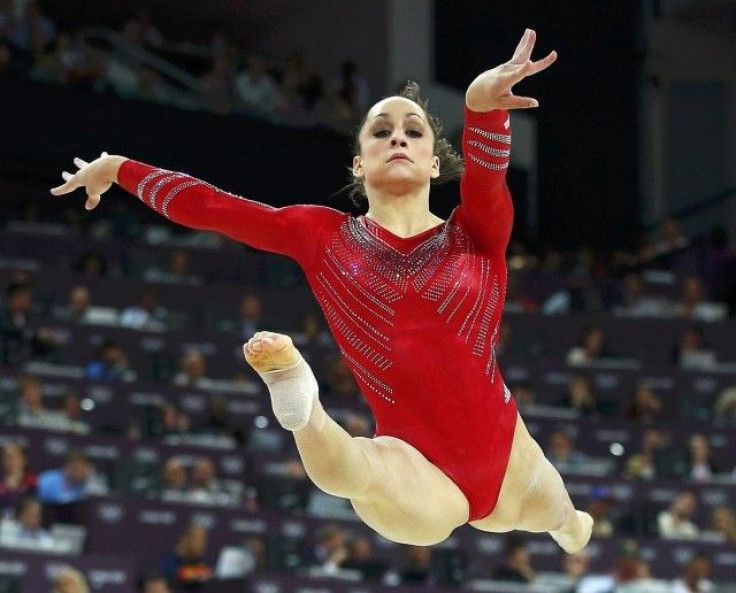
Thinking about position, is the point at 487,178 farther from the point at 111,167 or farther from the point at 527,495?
the point at 111,167

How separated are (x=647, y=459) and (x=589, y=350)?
1635 mm

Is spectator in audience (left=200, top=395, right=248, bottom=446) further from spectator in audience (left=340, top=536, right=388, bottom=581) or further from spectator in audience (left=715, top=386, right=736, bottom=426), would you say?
spectator in audience (left=715, top=386, right=736, bottom=426)

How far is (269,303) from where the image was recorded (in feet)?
43.3

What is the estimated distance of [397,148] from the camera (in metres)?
4.88

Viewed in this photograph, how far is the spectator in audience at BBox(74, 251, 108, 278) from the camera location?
12.7 metres

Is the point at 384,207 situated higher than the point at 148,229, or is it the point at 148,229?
the point at 148,229

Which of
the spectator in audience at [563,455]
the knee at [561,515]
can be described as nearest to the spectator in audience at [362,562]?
the spectator in audience at [563,455]

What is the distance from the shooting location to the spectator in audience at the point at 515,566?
9.71m

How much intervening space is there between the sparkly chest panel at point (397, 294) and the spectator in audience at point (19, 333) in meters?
6.53

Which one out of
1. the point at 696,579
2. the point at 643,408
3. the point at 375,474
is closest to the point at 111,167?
the point at 375,474

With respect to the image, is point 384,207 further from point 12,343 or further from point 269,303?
point 269,303

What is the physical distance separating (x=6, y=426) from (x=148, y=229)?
5.54 meters

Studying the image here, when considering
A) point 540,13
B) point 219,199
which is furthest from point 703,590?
point 540,13

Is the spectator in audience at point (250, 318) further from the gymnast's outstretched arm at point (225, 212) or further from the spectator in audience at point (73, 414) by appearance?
the gymnast's outstretched arm at point (225, 212)
